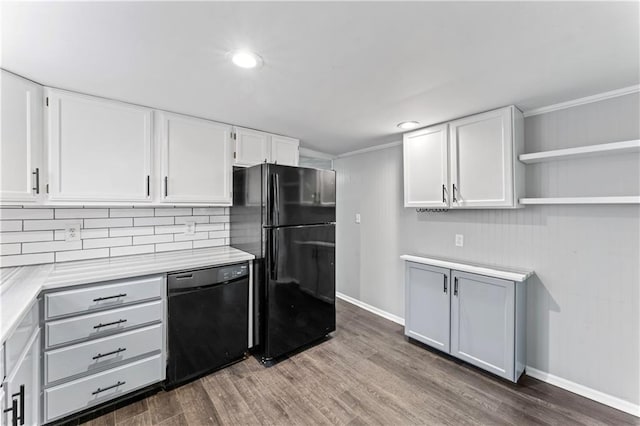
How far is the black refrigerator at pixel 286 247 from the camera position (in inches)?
91.4

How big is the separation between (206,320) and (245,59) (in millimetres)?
1929

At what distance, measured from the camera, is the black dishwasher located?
200 cm

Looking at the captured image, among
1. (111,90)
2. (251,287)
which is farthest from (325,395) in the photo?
(111,90)

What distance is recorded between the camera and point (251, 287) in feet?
7.93

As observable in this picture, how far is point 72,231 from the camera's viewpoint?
209 centimetres

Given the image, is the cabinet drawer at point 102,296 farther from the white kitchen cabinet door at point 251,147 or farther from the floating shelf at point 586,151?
the floating shelf at point 586,151

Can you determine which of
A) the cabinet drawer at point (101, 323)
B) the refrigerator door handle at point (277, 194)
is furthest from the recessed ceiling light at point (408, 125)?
the cabinet drawer at point (101, 323)

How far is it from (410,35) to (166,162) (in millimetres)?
2070

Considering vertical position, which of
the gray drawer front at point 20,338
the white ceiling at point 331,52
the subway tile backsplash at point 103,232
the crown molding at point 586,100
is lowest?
the gray drawer front at point 20,338

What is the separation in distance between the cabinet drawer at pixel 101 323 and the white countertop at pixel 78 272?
9.1 inches

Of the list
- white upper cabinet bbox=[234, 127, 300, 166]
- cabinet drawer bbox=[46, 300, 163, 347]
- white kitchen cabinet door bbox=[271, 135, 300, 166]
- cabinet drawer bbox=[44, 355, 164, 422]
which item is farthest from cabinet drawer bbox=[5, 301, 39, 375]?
white kitchen cabinet door bbox=[271, 135, 300, 166]

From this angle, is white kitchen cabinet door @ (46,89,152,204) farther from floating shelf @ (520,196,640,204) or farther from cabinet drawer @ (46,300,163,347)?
floating shelf @ (520,196,640,204)

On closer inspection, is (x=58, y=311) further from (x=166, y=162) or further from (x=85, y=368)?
(x=166, y=162)

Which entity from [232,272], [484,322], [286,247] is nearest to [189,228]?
[232,272]
